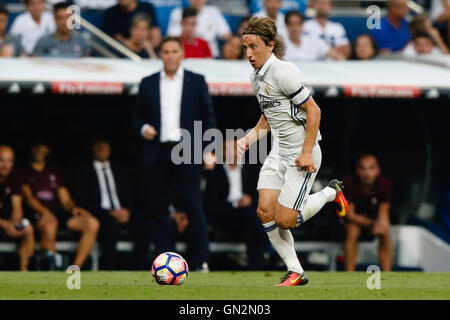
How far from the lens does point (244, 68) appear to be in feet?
39.2

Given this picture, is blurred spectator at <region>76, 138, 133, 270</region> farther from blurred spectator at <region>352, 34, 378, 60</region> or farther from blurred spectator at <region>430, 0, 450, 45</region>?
blurred spectator at <region>430, 0, 450, 45</region>

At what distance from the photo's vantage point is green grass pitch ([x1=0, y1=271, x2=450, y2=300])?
6.83 meters

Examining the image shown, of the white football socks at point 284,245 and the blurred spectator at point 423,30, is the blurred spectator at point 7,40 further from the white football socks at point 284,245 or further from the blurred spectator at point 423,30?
the white football socks at point 284,245

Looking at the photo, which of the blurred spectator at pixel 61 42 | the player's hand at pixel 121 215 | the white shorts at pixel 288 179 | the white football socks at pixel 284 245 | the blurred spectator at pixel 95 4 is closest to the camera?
the white shorts at pixel 288 179

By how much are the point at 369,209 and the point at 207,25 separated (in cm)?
349

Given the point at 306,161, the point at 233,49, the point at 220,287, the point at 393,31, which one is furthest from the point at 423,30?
the point at 220,287

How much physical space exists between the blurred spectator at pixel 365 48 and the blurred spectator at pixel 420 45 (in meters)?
0.47

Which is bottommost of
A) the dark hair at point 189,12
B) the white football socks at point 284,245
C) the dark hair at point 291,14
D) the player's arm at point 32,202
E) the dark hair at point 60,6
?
the white football socks at point 284,245

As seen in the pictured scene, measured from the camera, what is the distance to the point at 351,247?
12008 mm

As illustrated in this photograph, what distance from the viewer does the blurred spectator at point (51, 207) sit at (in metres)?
11.4

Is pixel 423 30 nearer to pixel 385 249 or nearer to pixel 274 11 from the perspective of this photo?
pixel 274 11

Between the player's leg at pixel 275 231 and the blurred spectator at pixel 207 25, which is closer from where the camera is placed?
the player's leg at pixel 275 231

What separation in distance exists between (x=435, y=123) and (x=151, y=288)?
7176mm

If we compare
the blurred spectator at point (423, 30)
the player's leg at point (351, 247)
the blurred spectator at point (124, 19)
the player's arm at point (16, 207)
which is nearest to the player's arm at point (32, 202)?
the player's arm at point (16, 207)
